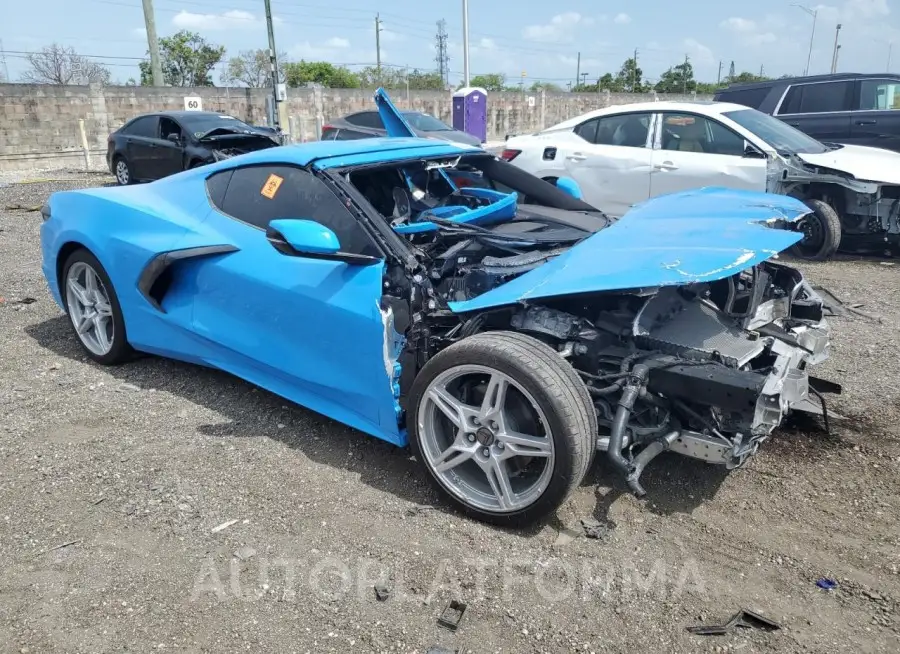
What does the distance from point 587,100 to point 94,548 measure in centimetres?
3610

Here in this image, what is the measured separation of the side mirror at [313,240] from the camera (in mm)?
3086

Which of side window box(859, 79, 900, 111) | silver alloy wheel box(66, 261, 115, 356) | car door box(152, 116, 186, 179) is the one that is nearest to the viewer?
silver alloy wheel box(66, 261, 115, 356)

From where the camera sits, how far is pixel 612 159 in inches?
316

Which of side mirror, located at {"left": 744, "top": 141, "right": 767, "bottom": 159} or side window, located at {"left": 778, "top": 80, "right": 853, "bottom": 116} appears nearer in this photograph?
side mirror, located at {"left": 744, "top": 141, "right": 767, "bottom": 159}

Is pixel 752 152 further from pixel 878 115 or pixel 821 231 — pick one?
pixel 878 115

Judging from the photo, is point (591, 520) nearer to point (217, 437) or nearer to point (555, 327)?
point (555, 327)

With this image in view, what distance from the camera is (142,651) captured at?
88.8 inches

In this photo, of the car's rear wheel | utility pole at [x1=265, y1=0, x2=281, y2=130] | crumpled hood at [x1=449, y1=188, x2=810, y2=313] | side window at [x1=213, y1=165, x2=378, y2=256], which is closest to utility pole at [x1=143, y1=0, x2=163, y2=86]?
utility pole at [x1=265, y1=0, x2=281, y2=130]

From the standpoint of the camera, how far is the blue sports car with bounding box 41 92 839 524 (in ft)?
8.91

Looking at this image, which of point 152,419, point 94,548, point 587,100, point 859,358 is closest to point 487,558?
point 94,548

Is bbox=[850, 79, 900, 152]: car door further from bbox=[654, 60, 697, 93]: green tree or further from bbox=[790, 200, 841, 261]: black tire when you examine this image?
bbox=[654, 60, 697, 93]: green tree

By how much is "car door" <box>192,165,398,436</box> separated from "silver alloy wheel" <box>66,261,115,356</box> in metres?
1.07

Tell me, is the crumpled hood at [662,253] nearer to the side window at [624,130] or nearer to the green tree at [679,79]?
the side window at [624,130]

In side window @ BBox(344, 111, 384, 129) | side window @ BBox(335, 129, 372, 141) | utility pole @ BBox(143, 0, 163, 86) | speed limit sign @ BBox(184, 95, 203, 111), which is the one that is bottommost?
side window @ BBox(335, 129, 372, 141)
